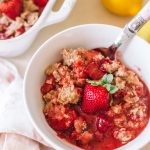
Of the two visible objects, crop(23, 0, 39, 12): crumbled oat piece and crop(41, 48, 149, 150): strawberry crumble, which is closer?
crop(41, 48, 149, 150): strawberry crumble

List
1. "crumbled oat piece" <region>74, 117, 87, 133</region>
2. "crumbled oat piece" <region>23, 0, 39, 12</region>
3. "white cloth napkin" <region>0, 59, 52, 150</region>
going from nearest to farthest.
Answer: "crumbled oat piece" <region>74, 117, 87, 133</region> < "white cloth napkin" <region>0, 59, 52, 150</region> < "crumbled oat piece" <region>23, 0, 39, 12</region>

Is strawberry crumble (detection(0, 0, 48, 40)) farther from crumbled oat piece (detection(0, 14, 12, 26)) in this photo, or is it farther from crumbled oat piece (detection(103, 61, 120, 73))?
crumbled oat piece (detection(103, 61, 120, 73))

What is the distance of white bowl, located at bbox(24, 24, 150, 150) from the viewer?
3.83 ft

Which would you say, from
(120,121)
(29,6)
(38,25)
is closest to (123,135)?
(120,121)

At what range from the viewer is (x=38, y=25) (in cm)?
128

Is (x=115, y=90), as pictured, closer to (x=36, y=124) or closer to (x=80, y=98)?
(x=80, y=98)

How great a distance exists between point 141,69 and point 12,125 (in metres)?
0.37

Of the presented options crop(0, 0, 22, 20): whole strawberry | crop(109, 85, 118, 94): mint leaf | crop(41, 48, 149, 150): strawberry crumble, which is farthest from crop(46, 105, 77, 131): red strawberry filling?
crop(0, 0, 22, 20): whole strawberry

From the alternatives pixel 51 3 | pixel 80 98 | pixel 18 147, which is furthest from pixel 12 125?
pixel 51 3

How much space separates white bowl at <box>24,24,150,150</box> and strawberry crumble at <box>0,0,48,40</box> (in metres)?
0.13

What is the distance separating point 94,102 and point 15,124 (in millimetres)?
241

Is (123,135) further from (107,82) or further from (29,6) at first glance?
(29,6)

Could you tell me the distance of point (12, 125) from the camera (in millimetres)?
1267

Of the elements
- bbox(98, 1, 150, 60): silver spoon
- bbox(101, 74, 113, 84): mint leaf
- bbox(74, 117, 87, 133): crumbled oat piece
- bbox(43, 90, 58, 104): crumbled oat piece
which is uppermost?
bbox(98, 1, 150, 60): silver spoon
